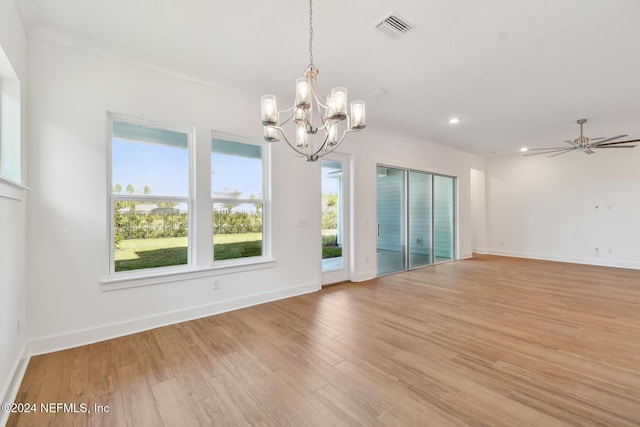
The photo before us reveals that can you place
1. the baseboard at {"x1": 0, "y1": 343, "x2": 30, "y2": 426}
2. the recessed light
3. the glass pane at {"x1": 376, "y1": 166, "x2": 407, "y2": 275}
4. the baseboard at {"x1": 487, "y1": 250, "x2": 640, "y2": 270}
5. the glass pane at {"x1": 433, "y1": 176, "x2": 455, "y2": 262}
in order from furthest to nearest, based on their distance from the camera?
the glass pane at {"x1": 433, "y1": 176, "x2": 455, "y2": 262} → the baseboard at {"x1": 487, "y1": 250, "x2": 640, "y2": 270} → the glass pane at {"x1": 376, "y1": 166, "x2": 407, "y2": 275} → the recessed light → the baseboard at {"x1": 0, "y1": 343, "x2": 30, "y2": 426}

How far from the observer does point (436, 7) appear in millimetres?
2189

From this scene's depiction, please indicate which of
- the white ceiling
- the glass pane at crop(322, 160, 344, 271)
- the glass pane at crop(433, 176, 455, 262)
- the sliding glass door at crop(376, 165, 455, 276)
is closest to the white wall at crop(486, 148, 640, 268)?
the glass pane at crop(433, 176, 455, 262)

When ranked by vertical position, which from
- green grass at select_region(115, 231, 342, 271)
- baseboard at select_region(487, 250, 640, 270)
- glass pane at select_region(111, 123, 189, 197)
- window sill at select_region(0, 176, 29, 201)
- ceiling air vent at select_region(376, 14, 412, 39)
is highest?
ceiling air vent at select_region(376, 14, 412, 39)

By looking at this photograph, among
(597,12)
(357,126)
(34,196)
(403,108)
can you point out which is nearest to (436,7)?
(357,126)

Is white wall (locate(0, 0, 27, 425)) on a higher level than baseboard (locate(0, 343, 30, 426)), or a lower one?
higher

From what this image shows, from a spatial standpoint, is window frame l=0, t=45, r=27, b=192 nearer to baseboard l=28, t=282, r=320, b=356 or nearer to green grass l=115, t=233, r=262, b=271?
green grass l=115, t=233, r=262, b=271

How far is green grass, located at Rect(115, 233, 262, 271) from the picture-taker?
9.86ft

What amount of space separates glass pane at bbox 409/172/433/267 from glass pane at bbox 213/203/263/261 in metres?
3.59

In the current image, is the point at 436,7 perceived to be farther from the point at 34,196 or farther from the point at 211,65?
the point at 34,196

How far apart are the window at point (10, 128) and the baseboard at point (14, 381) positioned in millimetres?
1420

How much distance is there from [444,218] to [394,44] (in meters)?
5.55

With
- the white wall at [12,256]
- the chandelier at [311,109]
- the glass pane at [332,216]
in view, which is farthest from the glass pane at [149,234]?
the glass pane at [332,216]

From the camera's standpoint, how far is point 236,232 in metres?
3.77

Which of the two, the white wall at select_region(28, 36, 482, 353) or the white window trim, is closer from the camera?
the white wall at select_region(28, 36, 482, 353)
